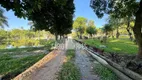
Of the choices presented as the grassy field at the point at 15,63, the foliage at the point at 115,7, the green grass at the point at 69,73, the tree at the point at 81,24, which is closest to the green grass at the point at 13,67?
the grassy field at the point at 15,63

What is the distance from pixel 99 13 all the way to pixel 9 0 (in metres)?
10.8

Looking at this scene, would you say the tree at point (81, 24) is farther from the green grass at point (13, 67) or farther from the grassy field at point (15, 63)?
the green grass at point (13, 67)

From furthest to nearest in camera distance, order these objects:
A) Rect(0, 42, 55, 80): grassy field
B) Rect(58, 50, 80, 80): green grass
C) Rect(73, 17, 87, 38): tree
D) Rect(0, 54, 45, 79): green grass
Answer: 1. Rect(73, 17, 87, 38): tree
2. Rect(0, 42, 55, 80): grassy field
3. Rect(0, 54, 45, 79): green grass
4. Rect(58, 50, 80, 80): green grass

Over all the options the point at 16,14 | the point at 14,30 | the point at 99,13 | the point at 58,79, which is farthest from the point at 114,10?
the point at 14,30

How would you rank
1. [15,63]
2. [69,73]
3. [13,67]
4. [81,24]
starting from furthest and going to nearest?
[81,24] → [15,63] → [13,67] → [69,73]

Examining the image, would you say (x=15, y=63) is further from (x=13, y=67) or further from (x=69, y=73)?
(x=69, y=73)

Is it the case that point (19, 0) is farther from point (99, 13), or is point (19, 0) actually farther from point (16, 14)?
point (99, 13)

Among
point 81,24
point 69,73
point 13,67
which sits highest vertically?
point 81,24

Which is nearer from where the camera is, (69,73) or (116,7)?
(69,73)

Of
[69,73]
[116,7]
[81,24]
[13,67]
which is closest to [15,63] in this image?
[13,67]

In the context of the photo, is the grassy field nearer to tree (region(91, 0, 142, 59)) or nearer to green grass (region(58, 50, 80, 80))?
green grass (region(58, 50, 80, 80))

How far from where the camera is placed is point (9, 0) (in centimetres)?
709

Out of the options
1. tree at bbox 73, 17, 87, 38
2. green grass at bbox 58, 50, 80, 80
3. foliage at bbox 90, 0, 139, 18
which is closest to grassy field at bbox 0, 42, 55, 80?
green grass at bbox 58, 50, 80, 80

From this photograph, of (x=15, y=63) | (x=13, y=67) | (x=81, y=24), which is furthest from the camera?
(x=81, y=24)
